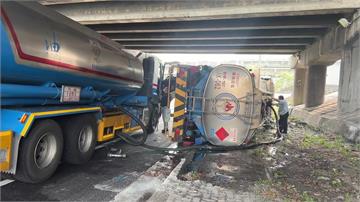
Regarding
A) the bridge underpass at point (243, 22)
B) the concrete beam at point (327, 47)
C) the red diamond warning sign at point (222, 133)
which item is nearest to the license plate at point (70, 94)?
the red diamond warning sign at point (222, 133)

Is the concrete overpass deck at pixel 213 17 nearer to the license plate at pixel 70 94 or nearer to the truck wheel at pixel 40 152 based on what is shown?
the license plate at pixel 70 94

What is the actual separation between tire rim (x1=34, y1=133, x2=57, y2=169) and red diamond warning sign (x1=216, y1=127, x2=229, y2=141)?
12.9 feet

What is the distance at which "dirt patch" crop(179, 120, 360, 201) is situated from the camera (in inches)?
204

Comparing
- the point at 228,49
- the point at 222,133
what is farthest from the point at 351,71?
the point at 228,49

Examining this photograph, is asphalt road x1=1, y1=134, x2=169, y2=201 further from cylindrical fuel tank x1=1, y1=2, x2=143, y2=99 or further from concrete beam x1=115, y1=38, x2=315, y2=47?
concrete beam x1=115, y1=38, x2=315, y2=47

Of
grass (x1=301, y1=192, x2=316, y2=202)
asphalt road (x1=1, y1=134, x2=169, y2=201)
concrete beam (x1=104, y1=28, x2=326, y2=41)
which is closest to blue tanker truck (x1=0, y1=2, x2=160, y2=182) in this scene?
asphalt road (x1=1, y1=134, x2=169, y2=201)

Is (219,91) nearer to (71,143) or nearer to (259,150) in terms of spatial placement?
(259,150)

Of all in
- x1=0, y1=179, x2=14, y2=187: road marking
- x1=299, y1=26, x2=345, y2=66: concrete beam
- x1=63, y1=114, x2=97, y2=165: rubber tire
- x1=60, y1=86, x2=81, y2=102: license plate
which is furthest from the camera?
x1=299, y1=26, x2=345, y2=66: concrete beam

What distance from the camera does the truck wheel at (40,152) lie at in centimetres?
473

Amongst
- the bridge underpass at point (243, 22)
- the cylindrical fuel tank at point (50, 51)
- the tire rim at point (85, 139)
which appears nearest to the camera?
the cylindrical fuel tank at point (50, 51)

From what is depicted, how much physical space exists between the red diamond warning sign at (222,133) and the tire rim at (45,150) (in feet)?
12.9

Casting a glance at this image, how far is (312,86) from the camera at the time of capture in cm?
2048

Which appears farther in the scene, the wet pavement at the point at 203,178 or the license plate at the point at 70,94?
the license plate at the point at 70,94

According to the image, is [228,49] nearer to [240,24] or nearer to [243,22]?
[240,24]
